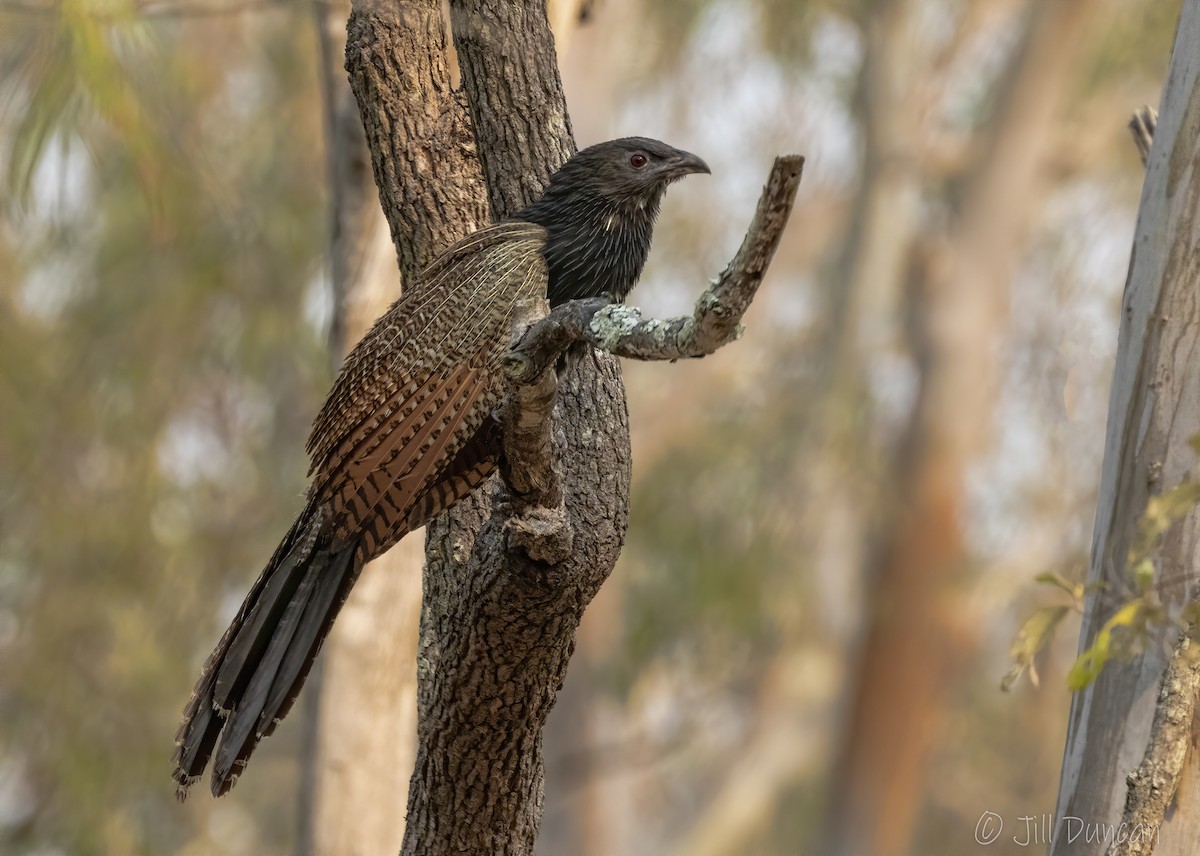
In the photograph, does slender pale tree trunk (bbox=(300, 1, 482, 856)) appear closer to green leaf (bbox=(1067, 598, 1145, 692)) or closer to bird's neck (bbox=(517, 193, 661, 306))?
bird's neck (bbox=(517, 193, 661, 306))

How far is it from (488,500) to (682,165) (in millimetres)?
1113

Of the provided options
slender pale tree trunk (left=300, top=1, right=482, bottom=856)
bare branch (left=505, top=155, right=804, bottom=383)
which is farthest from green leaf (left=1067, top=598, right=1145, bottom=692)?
slender pale tree trunk (left=300, top=1, right=482, bottom=856)

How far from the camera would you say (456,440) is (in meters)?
3.23

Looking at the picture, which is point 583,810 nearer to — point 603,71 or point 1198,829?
point 603,71

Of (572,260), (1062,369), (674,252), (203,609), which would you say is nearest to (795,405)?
(674,252)

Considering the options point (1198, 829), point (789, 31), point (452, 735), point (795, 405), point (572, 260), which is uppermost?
point (789, 31)

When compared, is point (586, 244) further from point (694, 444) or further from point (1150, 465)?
point (694, 444)

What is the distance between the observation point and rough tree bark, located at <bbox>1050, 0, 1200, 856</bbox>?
3.16 m

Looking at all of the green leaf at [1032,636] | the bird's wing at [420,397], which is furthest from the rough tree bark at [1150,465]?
the bird's wing at [420,397]

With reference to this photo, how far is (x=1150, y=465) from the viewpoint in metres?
3.24

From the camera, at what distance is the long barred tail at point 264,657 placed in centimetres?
319

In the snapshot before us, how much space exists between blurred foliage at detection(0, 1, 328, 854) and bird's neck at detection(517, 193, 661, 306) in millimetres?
5831

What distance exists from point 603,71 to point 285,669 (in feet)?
23.2

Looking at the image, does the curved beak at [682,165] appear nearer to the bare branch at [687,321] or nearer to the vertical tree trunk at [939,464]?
the bare branch at [687,321]
